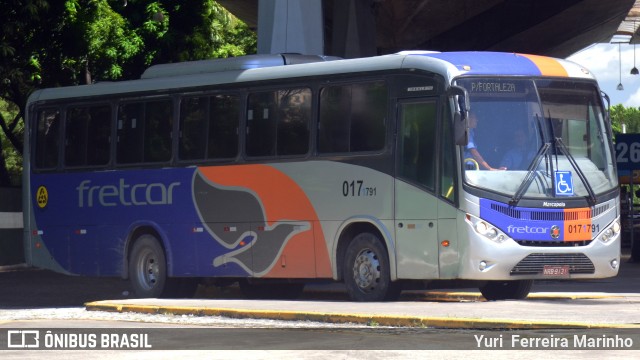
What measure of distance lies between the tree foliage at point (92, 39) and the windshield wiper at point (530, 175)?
15.9 meters

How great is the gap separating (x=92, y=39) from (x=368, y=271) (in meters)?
16.6

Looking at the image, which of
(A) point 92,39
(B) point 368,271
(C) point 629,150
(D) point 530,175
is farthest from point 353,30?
(D) point 530,175

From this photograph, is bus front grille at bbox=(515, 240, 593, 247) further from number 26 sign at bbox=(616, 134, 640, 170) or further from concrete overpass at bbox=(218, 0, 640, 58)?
concrete overpass at bbox=(218, 0, 640, 58)

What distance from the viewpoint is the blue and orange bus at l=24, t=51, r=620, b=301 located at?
58.6ft

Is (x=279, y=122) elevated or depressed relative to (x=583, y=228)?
elevated

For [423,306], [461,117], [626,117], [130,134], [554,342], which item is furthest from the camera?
[626,117]

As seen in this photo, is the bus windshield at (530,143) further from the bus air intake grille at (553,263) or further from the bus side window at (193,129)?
the bus side window at (193,129)

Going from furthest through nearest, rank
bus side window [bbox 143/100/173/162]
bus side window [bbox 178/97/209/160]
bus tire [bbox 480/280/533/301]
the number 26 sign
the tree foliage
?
1. the number 26 sign
2. the tree foliage
3. bus side window [bbox 143/100/173/162]
4. bus side window [bbox 178/97/209/160]
5. bus tire [bbox 480/280/533/301]

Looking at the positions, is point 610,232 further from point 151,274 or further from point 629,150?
point 629,150

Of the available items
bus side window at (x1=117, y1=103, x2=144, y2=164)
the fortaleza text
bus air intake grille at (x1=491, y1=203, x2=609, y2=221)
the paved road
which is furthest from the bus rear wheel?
the fortaleza text

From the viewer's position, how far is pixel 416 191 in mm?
18281

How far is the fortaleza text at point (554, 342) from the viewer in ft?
38.5

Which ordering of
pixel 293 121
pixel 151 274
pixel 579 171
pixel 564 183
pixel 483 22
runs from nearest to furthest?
pixel 564 183 < pixel 579 171 < pixel 293 121 < pixel 151 274 < pixel 483 22

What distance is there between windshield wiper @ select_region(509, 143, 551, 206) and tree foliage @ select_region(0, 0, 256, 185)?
15869 mm
